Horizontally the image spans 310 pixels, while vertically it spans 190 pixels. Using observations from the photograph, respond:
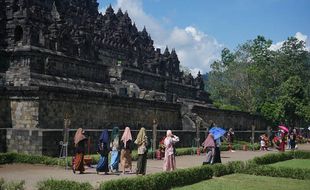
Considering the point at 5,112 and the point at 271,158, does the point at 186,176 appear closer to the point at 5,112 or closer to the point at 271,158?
the point at 271,158

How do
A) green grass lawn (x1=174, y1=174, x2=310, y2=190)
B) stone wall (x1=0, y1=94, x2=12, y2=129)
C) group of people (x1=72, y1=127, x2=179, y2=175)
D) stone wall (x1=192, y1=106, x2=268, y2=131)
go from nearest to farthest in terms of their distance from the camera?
green grass lawn (x1=174, y1=174, x2=310, y2=190) < group of people (x1=72, y1=127, x2=179, y2=175) < stone wall (x1=0, y1=94, x2=12, y2=129) < stone wall (x1=192, y1=106, x2=268, y2=131)

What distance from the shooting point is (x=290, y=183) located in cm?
1372

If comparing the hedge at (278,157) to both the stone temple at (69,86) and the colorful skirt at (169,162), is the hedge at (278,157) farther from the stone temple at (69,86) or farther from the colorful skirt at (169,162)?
the stone temple at (69,86)

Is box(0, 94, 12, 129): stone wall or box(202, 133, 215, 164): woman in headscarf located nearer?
box(202, 133, 215, 164): woman in headscarf

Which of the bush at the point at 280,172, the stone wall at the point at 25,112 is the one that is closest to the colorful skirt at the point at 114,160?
the bush at the point at 280,172

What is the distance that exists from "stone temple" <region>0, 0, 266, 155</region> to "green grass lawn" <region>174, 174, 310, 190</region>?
6.87 m

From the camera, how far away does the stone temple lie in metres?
20.3

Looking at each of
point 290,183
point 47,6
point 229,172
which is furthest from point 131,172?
point 47,6

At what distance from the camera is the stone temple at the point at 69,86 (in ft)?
66.6

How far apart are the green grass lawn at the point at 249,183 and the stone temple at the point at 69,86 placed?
6868 millimetres

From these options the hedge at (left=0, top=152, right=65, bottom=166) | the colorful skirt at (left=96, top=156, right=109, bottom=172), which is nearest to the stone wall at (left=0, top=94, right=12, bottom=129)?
the hedge at (left=0, top=152, right=65, bottom=166)

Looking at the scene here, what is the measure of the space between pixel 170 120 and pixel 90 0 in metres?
24.3

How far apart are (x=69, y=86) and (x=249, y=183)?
615 inches

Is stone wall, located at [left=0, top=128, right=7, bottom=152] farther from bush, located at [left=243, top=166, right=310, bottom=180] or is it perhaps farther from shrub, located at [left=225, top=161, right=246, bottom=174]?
bush, located at [left=243, top=166, right=310, bottom=180]
